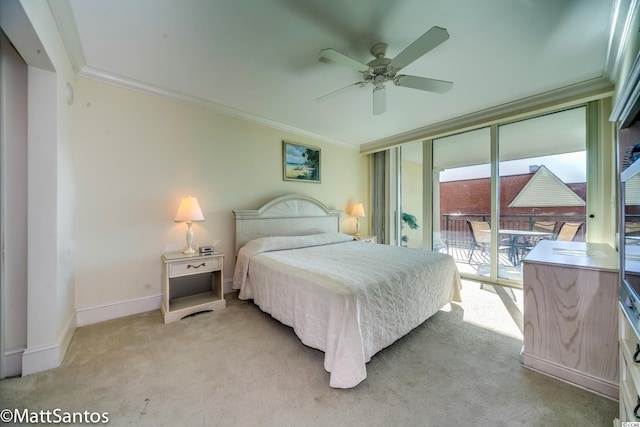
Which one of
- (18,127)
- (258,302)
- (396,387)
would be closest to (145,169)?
(18,127)

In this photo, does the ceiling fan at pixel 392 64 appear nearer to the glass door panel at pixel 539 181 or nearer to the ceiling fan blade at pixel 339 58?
the ceiling fan blade at pixel 339 58

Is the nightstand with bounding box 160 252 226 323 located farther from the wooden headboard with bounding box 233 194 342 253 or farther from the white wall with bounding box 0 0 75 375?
the white wall with bounding box 0 0 75 375

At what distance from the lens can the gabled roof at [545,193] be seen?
312cm

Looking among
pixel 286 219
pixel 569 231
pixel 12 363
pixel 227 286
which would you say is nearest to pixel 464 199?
pixel 569 231

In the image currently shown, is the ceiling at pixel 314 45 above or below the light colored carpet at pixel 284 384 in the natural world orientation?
above

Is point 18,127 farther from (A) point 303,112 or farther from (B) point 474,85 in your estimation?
(B) point 474,85

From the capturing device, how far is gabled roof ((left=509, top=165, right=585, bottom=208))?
3117 millimetres

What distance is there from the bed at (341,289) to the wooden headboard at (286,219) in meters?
0.02

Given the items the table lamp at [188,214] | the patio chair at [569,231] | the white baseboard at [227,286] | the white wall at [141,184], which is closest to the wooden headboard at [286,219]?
the white wall at [141,184]

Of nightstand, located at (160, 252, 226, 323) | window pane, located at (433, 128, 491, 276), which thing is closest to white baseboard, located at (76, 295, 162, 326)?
nightstand, located at (160, 252, 226, 323)

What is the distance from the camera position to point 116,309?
8.21 ft

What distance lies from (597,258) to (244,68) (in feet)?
11.1

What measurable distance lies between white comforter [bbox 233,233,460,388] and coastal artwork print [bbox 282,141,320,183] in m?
1.40

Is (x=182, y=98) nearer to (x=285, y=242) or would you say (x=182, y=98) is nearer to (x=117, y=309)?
(x=285, y=242)
